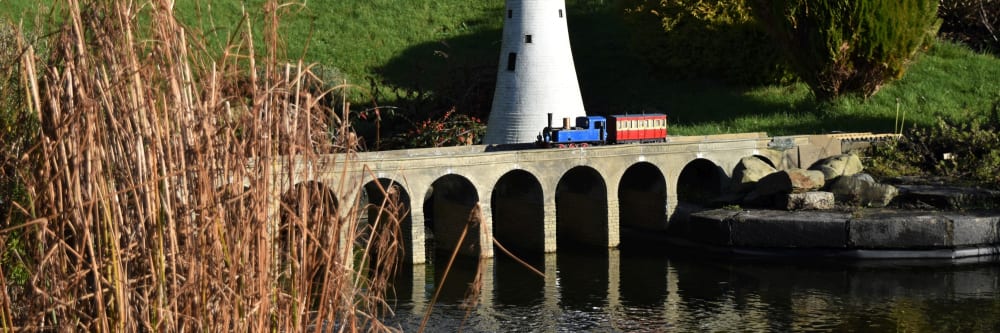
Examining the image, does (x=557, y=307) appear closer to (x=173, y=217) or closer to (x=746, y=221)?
(x=746, y=221)

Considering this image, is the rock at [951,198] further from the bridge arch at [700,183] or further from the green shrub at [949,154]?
the bridge arch at [700,183]

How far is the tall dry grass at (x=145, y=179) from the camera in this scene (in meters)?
6.99

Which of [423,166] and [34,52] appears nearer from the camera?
[34,52]

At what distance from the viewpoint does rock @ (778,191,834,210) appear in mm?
27891

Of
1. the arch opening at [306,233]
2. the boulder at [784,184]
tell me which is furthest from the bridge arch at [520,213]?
the arch opening at [306,233]

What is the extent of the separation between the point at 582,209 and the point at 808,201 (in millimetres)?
5469

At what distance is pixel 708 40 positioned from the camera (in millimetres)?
42281

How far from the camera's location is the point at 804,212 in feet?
90.3

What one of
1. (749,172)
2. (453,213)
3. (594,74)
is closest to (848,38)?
(749,172)

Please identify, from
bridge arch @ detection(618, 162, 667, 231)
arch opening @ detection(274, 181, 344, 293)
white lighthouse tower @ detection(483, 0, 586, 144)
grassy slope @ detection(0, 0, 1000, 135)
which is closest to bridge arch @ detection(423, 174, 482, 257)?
grassy slope @ detection(0, 0, 1000, 135)

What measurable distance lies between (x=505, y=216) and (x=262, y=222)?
23169 mm

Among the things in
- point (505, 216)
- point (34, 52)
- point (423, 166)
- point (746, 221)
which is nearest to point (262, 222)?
point (34, 52)

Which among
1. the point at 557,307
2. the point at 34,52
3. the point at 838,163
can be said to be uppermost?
the point at 34,52

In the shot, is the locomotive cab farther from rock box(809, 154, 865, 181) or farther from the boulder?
rock box(809, 154, 865, 181)
